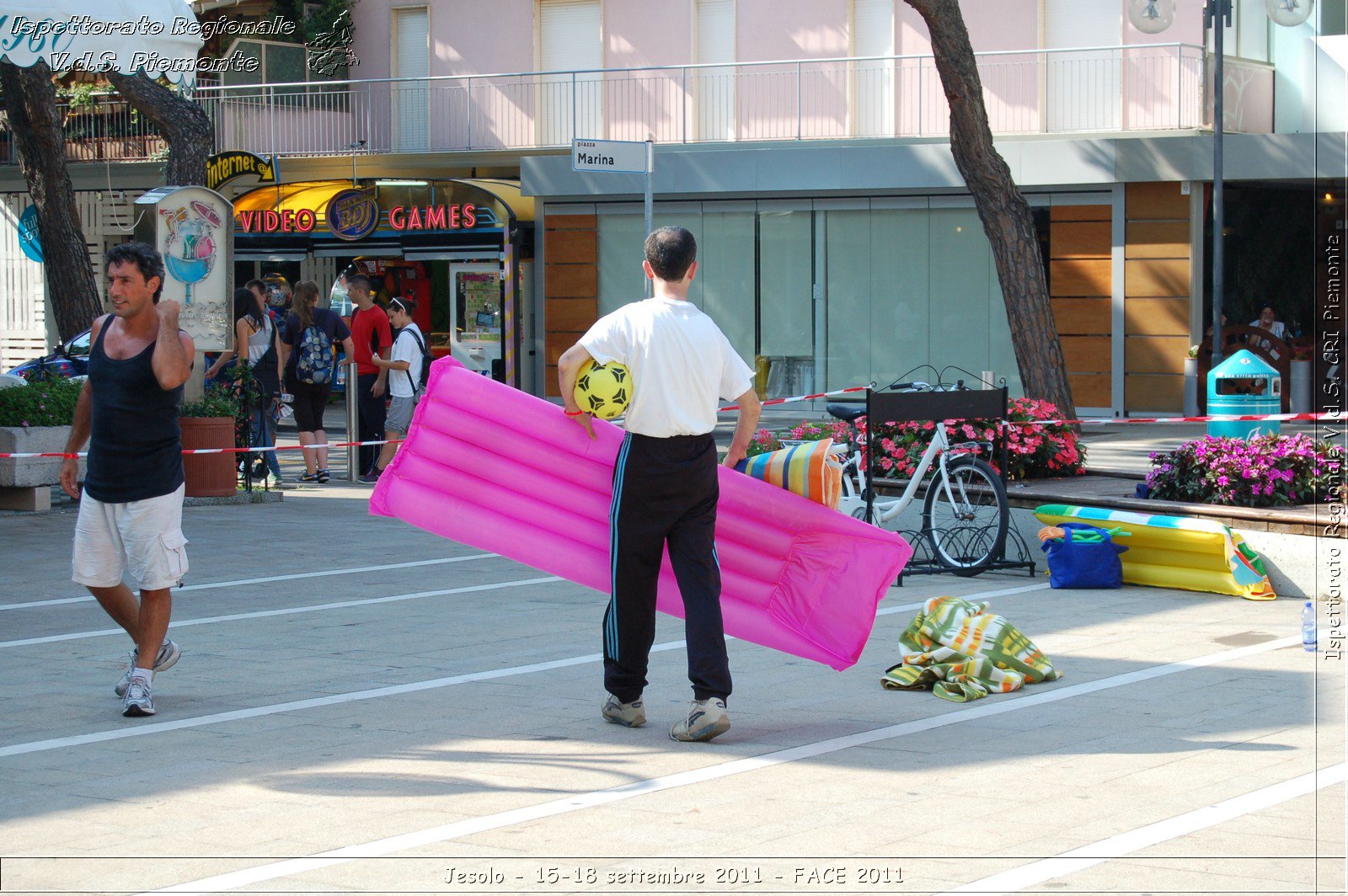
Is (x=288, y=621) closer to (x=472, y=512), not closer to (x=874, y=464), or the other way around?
(x=472, y=512)

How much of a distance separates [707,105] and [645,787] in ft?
77.8

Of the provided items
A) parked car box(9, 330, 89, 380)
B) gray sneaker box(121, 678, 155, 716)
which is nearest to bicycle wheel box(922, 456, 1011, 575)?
gray sneaker box(121, 678, 155, 716)

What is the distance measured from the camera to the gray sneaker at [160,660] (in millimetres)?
6766

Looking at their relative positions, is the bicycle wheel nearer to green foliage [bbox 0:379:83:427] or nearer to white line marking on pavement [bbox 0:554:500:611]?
white line marking on pavement [bbox 0:554:500:611]

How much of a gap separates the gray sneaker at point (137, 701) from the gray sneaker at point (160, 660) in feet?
0.26

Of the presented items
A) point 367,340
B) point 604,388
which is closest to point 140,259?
point 604,388

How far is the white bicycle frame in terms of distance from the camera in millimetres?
10656

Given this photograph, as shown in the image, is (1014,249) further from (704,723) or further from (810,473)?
(704,723)

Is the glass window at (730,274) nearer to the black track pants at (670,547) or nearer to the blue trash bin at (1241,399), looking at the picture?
the blue trash bin at (1241,399)

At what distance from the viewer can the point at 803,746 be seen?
615cm

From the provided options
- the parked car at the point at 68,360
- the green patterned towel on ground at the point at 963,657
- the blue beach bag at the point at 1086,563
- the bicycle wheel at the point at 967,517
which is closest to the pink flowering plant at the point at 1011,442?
the bicycle wheel at the point at 967,517

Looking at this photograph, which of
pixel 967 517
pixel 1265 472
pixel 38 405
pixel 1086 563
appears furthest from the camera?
pixel 38 405

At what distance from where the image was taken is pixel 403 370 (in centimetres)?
1568

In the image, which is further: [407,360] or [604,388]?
[407,360]
